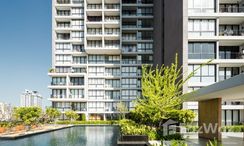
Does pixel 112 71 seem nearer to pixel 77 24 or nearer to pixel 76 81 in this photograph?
pixel 76 81

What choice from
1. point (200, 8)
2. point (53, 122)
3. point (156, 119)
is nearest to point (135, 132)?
point (156, 119)

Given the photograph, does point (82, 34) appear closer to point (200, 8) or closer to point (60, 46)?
point (60, 46)

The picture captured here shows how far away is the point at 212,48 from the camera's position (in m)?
35.5

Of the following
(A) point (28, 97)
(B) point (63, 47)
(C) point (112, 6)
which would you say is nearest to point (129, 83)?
(B) point (63, 47)

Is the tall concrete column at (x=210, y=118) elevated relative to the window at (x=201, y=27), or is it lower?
lower

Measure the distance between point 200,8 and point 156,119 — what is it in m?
16.7

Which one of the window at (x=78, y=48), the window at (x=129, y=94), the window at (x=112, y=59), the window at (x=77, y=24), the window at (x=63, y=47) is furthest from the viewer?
the window at (x=63, y=47)

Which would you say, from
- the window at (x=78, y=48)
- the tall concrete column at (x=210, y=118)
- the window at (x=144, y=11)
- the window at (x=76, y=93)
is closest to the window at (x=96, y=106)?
the window at (x=76, y=93)

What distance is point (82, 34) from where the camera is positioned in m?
68.7

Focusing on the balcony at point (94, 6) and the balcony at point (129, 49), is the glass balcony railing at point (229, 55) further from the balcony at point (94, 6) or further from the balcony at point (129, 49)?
the balcony at point (94, 6)

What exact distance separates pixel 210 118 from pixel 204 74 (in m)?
10.7

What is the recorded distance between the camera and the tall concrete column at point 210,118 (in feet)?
77.1

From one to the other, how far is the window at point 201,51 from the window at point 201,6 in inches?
154

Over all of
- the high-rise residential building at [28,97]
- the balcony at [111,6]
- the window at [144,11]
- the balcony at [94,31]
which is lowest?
the high-rise residential building at [28,97]
